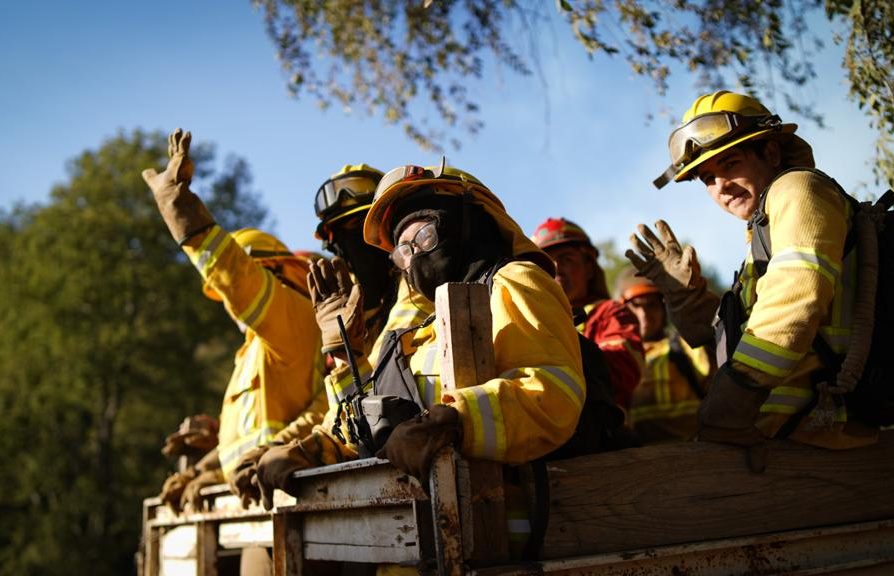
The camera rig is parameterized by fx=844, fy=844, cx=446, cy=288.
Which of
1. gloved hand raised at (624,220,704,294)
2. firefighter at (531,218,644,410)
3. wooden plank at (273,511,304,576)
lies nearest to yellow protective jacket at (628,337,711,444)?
firefighter at (531,218,644,410)

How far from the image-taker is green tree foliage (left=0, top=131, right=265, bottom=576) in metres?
23.8

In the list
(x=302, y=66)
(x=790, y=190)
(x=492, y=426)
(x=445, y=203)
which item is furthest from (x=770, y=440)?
(x=302, y=66)

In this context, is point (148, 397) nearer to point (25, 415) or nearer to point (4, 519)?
point (25, 415)

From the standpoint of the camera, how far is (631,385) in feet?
15.0

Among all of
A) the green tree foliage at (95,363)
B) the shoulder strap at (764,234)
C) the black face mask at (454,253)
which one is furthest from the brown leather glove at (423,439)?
the green tree foliage at (95,363)

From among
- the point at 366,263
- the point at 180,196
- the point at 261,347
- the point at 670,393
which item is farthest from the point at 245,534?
the point at 670,393

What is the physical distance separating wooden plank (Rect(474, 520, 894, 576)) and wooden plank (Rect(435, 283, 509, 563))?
0.34 ft

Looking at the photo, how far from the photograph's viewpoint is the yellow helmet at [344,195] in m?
4.79

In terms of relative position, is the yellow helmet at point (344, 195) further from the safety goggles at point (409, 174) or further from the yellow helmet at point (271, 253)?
the safety goggles at point (409, 174)

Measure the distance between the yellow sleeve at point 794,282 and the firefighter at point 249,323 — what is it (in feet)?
8.04

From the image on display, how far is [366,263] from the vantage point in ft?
15.4

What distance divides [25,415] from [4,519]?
116 inches

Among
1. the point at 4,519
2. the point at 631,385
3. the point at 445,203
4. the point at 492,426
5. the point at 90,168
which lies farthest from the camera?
the point at 90,168

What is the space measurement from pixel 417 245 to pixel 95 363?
81.5ft
